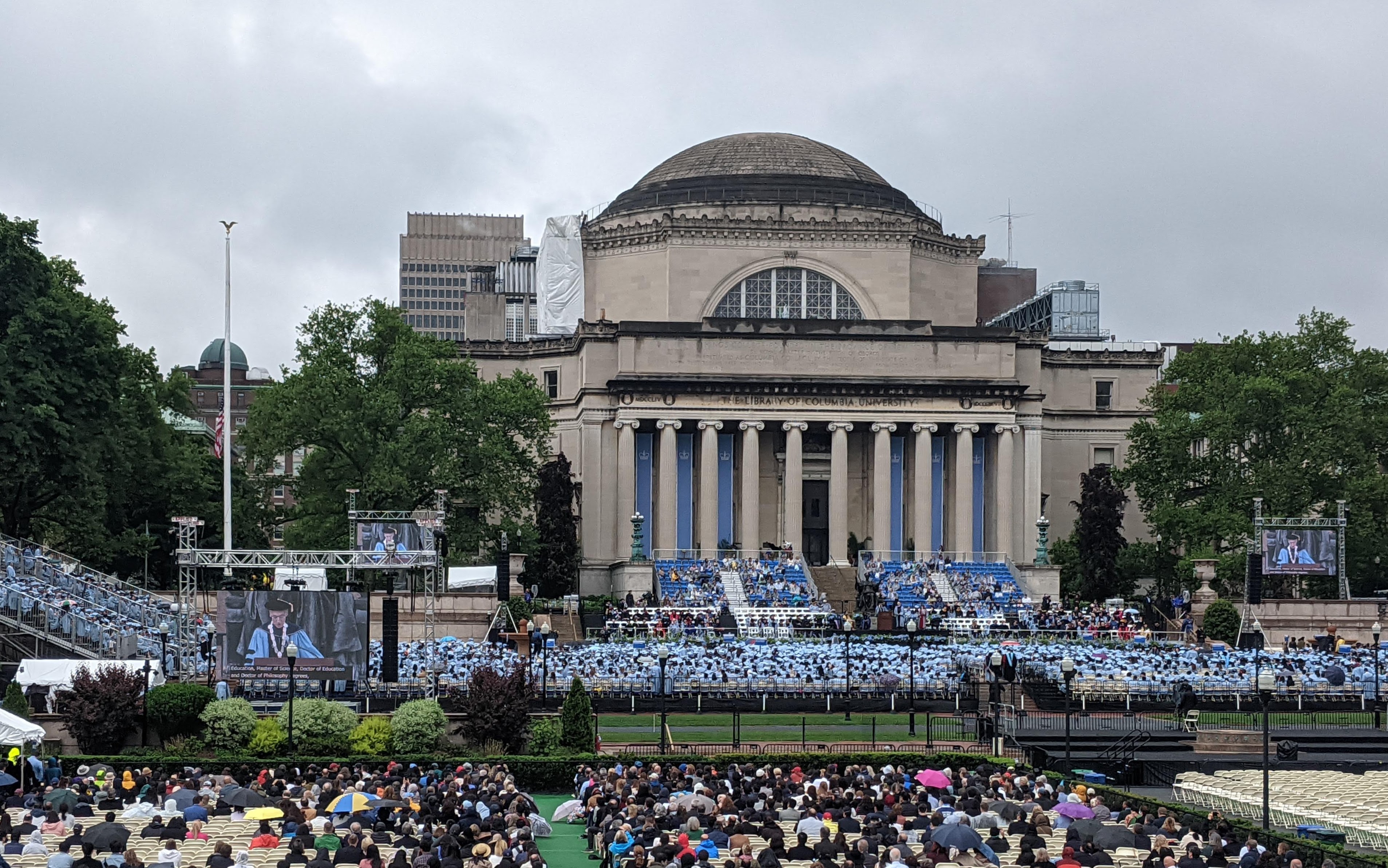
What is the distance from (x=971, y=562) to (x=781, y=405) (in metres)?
11.5

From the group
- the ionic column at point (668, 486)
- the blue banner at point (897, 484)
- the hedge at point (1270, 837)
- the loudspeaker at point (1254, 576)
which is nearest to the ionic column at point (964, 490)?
the blue banner at point (897, 484)

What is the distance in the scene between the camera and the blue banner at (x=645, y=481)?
83.8m

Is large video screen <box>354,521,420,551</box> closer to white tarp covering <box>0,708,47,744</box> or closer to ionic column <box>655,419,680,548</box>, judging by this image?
ionic column <box>655,419,680,548</box>

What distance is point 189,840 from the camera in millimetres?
27109

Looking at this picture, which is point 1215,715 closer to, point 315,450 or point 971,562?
point 971,562

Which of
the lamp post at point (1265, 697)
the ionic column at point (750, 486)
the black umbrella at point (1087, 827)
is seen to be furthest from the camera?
the ionic column at point (750, 486)

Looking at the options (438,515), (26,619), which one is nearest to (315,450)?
(438,515)

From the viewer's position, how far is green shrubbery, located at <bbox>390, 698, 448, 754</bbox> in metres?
39.8

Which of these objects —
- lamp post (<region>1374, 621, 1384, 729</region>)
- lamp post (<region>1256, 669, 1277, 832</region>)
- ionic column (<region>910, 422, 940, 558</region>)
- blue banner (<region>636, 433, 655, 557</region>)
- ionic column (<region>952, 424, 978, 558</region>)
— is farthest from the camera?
blue banner (<region>636, 433, 655, 557</region>)

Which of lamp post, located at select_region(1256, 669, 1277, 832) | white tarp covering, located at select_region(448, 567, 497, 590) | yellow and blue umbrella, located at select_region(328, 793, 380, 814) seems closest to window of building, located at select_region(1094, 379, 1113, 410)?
white tarp covering, located at select_region(448, 567, 497, 590)

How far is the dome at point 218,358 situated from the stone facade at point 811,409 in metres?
75.1

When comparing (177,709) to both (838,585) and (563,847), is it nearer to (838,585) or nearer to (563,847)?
(563,847)

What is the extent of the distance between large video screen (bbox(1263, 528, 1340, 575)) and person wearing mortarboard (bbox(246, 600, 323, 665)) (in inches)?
1601

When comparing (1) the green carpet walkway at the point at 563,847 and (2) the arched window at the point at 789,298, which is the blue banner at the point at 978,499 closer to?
(2) the arched window at the point at 789,298
